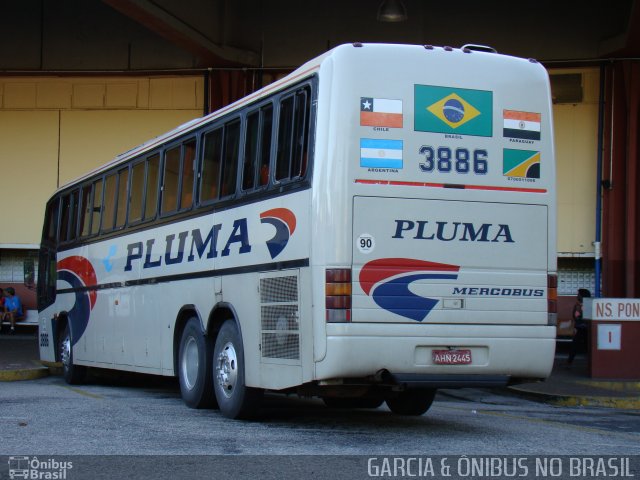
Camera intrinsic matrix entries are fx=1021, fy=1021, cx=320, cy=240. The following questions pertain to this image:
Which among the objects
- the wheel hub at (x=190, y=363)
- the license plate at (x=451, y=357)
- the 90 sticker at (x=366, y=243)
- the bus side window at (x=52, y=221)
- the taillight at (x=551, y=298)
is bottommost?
the wheel hub at (x=190, y=363)

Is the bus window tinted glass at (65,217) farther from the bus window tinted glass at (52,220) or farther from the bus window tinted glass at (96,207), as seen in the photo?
the bus window tinted glass at (96,207)

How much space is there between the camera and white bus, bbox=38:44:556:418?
923 cm

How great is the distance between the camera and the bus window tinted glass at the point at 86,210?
16714mm

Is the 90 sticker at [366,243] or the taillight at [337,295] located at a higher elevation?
the 90 sticker at [366,243]

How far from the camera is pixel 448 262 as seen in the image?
31.3ft

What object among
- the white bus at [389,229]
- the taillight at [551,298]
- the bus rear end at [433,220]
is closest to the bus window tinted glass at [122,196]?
the white bus at [389,229]

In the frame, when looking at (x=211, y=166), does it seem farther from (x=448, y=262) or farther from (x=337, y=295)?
(x=448, y=262)

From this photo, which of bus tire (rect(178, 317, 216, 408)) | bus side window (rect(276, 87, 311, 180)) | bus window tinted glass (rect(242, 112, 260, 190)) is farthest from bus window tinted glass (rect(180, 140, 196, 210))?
Result: bus side window (rect(276, 87, 311, 180))

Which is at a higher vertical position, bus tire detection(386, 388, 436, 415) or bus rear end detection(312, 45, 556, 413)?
bus rear end detection(312, 45, 556, 413)

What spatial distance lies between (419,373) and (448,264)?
1058 mm

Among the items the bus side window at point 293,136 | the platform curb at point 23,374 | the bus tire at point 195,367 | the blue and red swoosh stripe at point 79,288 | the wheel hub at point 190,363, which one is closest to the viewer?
the bus side window at point 293,136

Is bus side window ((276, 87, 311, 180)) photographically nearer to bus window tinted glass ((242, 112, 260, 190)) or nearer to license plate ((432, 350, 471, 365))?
bus window tinted glass ((242, 112, 260, 190))

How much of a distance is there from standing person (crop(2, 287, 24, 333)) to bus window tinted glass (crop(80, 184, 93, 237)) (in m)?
11.3

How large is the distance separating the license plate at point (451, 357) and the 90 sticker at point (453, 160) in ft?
5.55
